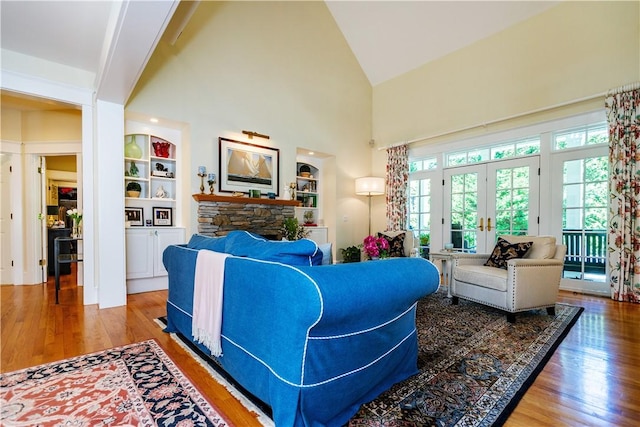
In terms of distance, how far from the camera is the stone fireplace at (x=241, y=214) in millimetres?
4297

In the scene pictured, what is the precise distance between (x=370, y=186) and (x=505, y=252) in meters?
3.17

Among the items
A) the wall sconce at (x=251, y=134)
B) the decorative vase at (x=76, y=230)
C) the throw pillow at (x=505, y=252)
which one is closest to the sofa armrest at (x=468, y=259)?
the throw pillow at (x=505, y=252)

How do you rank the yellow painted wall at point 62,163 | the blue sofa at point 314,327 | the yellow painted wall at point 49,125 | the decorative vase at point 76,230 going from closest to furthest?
the blue sofa at point 314,327
the decorative vase at point 76,230
the yellow painted wall at point 49,125
the yellow painted wall at point 62,163

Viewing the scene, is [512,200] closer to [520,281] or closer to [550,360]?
[520,281]

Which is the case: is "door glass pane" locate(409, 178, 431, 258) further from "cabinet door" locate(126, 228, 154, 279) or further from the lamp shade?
"cabinet door" locate(126, 228, 154, 279)

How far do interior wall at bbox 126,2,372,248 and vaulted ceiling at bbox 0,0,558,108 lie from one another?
51 centimetres

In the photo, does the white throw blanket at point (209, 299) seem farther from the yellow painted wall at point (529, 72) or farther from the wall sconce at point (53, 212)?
the wall sconce at point (53, 212)

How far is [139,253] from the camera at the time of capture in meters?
3.93

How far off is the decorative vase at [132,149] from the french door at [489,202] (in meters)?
5.14

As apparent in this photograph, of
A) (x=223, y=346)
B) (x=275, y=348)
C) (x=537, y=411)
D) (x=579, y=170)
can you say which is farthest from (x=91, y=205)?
(x=579, y=170)

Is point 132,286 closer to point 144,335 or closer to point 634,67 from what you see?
point 144,335

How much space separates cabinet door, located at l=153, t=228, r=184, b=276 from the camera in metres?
4.06

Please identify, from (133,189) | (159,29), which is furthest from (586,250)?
(133,189)

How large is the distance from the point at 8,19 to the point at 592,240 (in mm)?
6890
